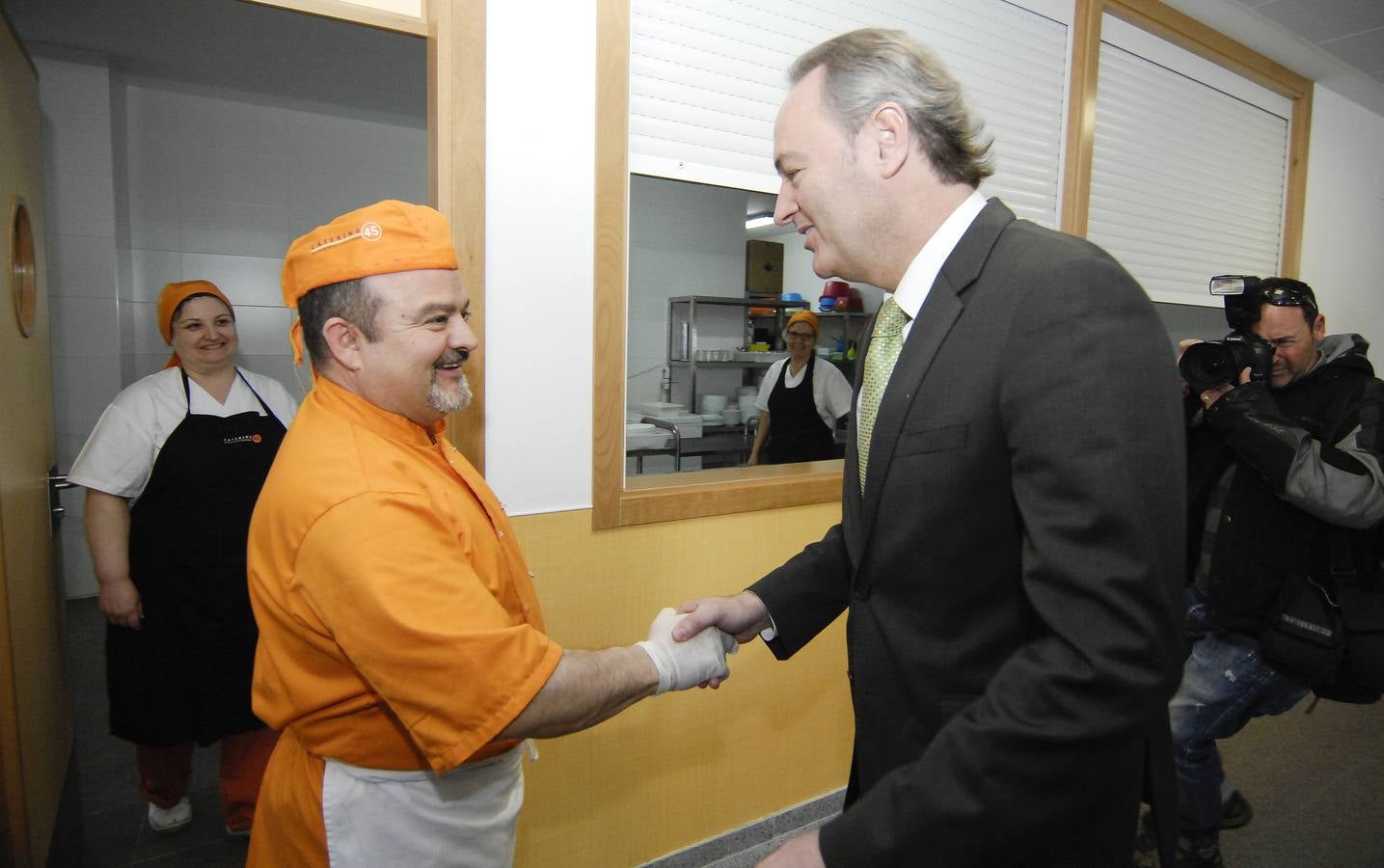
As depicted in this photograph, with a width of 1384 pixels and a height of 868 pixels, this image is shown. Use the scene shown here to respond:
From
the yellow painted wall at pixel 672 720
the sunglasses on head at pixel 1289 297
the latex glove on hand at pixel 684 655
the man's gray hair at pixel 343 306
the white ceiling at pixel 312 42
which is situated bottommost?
the yellow painted wall at pixel 672 720

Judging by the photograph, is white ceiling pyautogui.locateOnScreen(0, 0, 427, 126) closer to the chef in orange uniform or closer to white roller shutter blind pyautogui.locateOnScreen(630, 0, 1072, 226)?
white roller shutter blind pyautogui.locateOnScreen(630, 0, 1072, 226)

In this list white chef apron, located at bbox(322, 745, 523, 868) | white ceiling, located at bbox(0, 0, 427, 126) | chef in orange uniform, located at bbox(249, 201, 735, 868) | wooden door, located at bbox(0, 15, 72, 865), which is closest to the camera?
chef in orange uniform, located at bbox(249, 201, 735, 868)

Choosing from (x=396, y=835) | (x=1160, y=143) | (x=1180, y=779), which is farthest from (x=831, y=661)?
Answer: (x=1160, y=143)

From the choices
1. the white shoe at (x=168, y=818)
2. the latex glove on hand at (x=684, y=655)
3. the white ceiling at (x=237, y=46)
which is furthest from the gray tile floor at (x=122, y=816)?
the white ceiling at (x=237, y=46)

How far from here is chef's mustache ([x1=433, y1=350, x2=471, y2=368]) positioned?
3.96 feet

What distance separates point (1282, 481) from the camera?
173cm

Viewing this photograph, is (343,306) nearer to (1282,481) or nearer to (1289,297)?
(1282,481)

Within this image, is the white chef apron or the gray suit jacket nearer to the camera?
the gray suit jacket

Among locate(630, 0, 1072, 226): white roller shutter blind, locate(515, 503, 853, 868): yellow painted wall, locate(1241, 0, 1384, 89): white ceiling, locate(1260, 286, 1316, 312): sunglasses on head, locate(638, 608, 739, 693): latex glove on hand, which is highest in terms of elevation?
locate(1241, 0, 1384, 89): white ceiling

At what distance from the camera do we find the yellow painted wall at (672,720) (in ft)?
6.02

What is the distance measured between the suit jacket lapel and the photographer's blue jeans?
5.62 feet

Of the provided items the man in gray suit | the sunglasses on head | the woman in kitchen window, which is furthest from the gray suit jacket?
the woman in kitchen window

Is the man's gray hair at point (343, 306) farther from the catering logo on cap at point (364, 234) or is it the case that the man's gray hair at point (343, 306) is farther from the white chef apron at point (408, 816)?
the white chef apron at point (408, 816)

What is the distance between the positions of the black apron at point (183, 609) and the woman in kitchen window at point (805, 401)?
289cm
